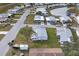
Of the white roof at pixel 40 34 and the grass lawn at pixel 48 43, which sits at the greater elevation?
the white roof at pixel 40 34

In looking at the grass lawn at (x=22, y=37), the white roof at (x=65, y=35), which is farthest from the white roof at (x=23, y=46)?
the white roof at (x=65, y=35)

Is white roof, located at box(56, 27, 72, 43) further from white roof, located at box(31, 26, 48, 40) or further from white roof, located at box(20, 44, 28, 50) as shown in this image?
white roof, located at box(20, 44, 28, 50)

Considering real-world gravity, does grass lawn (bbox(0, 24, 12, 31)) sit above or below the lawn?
above

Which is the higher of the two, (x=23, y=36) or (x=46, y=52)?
(x=23, y=36)

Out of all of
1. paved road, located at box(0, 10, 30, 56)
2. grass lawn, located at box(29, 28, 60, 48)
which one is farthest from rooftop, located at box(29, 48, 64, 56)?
paved road, located at box(0, 10, 30, 56)

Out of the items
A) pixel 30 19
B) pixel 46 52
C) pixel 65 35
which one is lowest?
pixel 46 52

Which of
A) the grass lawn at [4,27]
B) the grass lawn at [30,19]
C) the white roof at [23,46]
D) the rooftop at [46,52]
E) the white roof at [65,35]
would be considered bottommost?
the rooftop at [46,52]

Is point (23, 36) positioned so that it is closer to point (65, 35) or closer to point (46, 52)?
point (46, 52)

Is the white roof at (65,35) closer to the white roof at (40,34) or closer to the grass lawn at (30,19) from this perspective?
the white roof at (40,34)

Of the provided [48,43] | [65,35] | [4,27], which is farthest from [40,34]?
[4,27]
